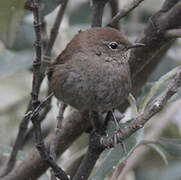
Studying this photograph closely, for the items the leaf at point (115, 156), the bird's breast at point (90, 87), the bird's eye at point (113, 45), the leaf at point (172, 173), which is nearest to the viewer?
the leaf at point (115, 156)

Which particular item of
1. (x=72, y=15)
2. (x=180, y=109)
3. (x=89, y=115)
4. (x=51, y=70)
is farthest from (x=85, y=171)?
(x=72, y=15)

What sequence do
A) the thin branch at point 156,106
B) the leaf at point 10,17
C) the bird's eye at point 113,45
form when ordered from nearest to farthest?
the thin branch at point 156,106 < the leaf at point 10,17 < the bird's eye at point 113,45

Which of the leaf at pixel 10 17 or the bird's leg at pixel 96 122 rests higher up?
the leaf at pixel 10 17

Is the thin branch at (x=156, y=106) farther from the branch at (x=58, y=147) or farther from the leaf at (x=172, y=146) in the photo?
the branch at (x=58, y=147)

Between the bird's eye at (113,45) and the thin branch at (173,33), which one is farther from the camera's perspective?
the bird's eye at (113,45)

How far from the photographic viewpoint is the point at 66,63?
3170 mm

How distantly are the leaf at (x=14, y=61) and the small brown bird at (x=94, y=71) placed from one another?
25cm

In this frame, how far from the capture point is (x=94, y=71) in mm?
3109

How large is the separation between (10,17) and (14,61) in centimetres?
85

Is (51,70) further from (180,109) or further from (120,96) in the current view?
(180,109)

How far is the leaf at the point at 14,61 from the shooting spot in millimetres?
3451

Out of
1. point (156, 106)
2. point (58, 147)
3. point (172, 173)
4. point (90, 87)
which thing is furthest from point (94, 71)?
point (156, 106)

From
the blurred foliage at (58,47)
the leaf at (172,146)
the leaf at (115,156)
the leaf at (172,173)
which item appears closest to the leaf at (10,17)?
the blurred foliage at (58,47)

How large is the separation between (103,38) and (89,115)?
63cm
